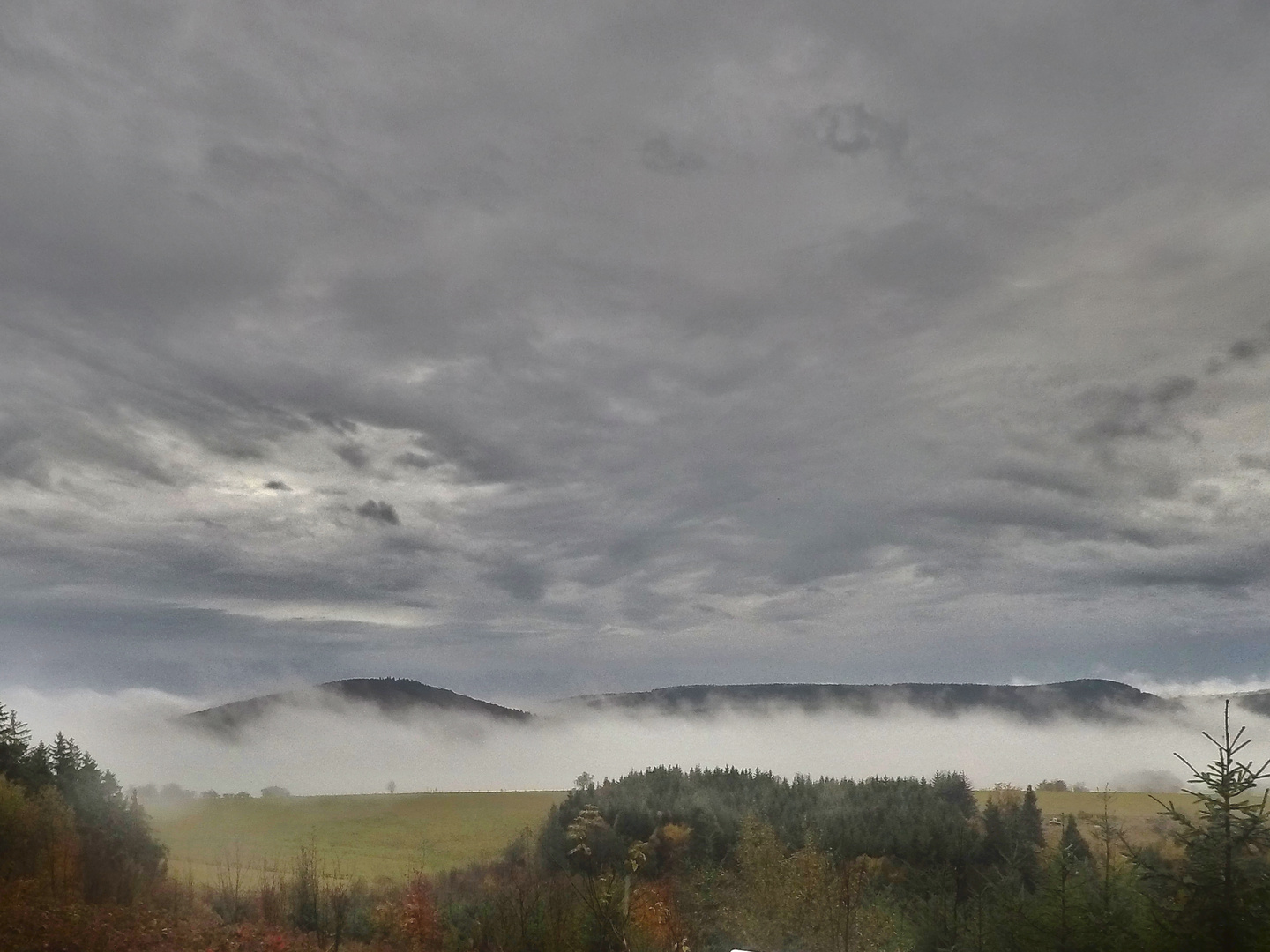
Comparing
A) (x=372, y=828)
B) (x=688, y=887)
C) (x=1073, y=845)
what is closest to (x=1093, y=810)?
(x=688, y=887)

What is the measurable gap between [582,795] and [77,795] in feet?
83.6

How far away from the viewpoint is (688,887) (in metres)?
38.0

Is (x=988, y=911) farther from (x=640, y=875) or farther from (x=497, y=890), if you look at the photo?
(x=640, y=875)

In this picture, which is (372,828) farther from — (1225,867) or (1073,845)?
(1225,867)

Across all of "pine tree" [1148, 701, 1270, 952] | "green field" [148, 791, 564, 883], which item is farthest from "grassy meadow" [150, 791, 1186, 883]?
"pine tree" [1148, 701, 1270, 952]

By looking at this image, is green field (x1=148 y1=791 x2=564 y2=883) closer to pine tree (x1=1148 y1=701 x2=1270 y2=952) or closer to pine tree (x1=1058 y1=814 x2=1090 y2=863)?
pine tree (x1=1058 y1=814 x2=1090 y2=863)

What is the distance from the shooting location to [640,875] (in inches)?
1535

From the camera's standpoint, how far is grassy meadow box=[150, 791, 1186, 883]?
3141cm

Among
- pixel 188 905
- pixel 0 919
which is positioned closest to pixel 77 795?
pixel 188 905

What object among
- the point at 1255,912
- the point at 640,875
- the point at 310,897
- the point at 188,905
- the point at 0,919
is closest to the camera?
the point at 1255,912

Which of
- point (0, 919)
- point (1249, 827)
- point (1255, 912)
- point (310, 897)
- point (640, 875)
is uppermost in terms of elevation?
point (1249, 827)

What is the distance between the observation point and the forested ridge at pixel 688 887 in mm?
14188

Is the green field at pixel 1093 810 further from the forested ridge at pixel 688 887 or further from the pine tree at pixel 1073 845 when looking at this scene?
the pine tree at pixel 1073 845

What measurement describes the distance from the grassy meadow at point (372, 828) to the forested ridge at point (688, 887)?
1.15 metres
